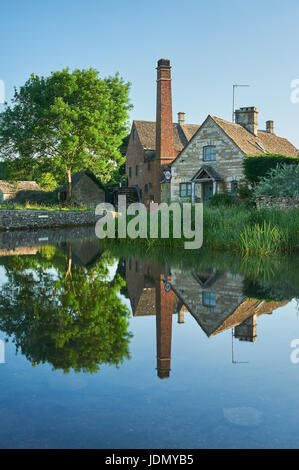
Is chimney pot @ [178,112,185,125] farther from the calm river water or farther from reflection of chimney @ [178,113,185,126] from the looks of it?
the calm river water

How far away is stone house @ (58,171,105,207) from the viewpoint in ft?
167

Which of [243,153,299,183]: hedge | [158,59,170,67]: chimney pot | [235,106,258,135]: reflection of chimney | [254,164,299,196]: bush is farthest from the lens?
[235,106,258,135]: reflection of chimney

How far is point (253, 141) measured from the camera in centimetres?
3572

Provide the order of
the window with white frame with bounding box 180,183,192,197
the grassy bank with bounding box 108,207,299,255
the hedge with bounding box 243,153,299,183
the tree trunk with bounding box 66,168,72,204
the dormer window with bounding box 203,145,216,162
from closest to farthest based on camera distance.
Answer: the grassy bank with bounding box 108,207,299,255, the hedge with bounding box 243,153,299,183, the dormer window with bounding box 203,145,216,162, the window with white frame with bounding box 180,183,192,197, the tree trunk with bounding box 66,168,72,204

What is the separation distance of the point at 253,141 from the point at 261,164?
8682 millimetres

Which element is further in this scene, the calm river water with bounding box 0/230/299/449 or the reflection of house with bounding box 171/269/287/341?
the reflection of house with bounding box 171/269/287/341

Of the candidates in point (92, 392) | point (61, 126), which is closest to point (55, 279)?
point (92, 392)

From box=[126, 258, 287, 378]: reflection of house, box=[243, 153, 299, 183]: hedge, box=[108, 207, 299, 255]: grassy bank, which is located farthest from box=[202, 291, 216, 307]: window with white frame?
box=[243, 153, 299, 183]: hedge

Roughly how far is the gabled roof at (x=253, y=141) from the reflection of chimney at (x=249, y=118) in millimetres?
736

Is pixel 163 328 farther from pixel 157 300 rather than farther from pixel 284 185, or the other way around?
pixel 284 185

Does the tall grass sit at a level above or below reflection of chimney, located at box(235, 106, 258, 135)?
below

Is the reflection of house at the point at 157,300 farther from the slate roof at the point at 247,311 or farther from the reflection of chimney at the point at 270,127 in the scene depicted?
the reflection of chimney at the point at 270,127

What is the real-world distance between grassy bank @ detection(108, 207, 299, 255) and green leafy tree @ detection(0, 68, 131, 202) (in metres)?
25.4
